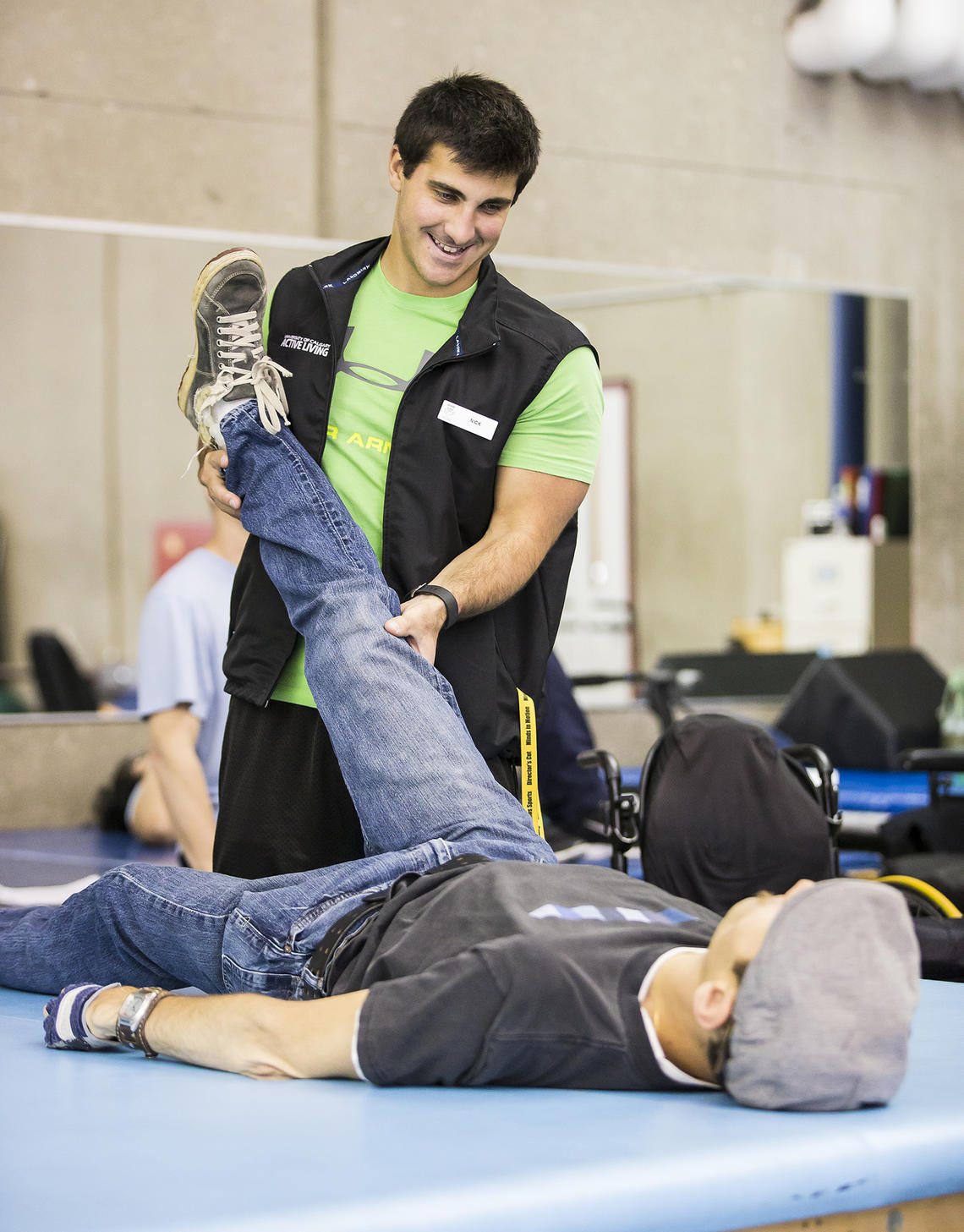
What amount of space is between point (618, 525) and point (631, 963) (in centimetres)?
489

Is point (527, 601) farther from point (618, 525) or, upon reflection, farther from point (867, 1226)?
point (618, 525)

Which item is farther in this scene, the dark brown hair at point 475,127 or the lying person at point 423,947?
the dark brown hair at point 475,127

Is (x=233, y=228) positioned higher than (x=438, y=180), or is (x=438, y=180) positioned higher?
(x=233, y=228)

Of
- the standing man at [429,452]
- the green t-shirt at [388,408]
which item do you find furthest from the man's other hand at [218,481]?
the green t-shirt at [388,408]

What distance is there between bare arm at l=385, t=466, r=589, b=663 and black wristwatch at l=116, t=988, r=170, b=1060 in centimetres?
62

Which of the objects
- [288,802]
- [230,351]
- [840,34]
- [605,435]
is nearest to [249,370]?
[230,351]

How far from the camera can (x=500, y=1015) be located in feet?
4.84

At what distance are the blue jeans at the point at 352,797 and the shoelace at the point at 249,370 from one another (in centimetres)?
3

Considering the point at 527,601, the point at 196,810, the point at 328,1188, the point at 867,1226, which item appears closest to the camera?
the point at 328,1188

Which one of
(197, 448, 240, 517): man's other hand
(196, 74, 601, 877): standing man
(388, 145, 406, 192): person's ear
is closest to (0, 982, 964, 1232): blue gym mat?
(196, 74, 601, 877): standing man

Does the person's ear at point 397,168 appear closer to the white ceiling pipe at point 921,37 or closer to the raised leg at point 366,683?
the raised leg at point 366,683

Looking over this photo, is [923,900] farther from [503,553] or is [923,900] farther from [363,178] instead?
[363,178]

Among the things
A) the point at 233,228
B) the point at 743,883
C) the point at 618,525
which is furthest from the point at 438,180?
the point at 618,525

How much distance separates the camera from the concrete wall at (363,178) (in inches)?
206
